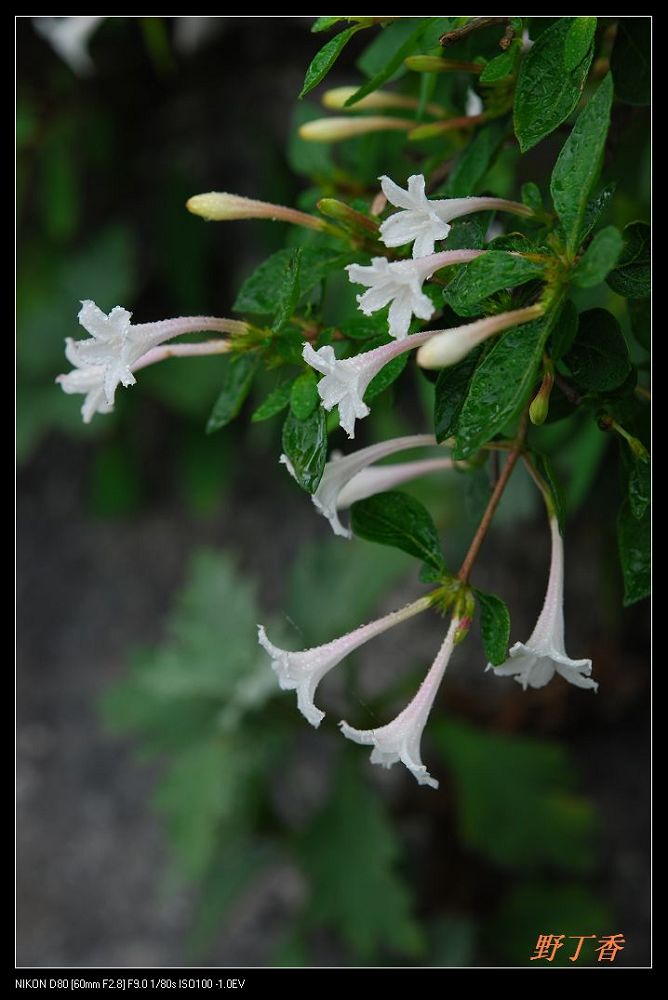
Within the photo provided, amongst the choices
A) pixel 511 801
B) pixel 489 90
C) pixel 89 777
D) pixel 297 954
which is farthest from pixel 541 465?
pixel 89 777

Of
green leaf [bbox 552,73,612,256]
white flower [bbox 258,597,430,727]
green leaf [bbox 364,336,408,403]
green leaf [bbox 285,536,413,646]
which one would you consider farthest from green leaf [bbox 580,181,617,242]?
green leaf [bbox 285,536,413,646]

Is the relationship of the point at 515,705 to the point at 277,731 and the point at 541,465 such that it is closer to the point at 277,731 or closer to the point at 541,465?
the point at 277,731

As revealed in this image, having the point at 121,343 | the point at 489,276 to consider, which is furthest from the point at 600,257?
the point at 121,343

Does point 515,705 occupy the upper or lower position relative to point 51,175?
lower

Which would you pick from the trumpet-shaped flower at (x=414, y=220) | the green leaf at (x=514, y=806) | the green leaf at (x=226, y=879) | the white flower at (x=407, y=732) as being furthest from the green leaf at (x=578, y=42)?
the green leaf at (x=226, y=879)

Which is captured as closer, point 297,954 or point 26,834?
point 297,954

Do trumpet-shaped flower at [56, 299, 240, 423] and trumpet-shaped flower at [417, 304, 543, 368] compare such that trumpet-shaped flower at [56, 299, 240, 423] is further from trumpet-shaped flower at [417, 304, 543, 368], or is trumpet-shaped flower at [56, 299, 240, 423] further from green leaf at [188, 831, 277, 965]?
green leaf at [188, 831, 277, 965]
